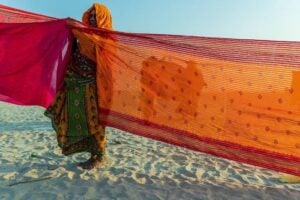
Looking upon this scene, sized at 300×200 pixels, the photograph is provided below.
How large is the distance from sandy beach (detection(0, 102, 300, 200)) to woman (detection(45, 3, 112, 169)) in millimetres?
365

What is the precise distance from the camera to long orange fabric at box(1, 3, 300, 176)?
3.89m

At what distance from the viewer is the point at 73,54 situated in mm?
4773

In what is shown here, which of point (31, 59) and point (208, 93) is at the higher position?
point (31, 59)

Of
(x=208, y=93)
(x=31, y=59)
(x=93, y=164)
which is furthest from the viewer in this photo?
(x=93, y=164)

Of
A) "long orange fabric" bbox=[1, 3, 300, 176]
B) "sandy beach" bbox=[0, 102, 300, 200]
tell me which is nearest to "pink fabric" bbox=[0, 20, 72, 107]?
"long orange fabric" bbox=[1, 3, 300, 176]

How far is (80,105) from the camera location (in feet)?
15.7

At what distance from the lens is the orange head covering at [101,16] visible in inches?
189

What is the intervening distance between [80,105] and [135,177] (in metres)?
1.05

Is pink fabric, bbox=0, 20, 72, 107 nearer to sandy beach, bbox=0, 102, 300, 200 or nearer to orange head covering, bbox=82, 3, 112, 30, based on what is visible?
orange head covering, bbox=82, 3, 112, 30

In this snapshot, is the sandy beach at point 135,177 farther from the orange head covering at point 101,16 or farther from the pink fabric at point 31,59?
the orange head covering at point 101,16

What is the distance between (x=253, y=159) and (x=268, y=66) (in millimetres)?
885

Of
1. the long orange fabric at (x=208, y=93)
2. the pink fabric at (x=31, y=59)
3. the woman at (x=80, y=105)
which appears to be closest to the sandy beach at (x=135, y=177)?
the woman at (x=80, y=105)

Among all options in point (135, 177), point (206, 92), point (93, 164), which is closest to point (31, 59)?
point (93, 164)

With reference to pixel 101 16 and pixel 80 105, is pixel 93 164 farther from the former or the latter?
pixel 101 16
